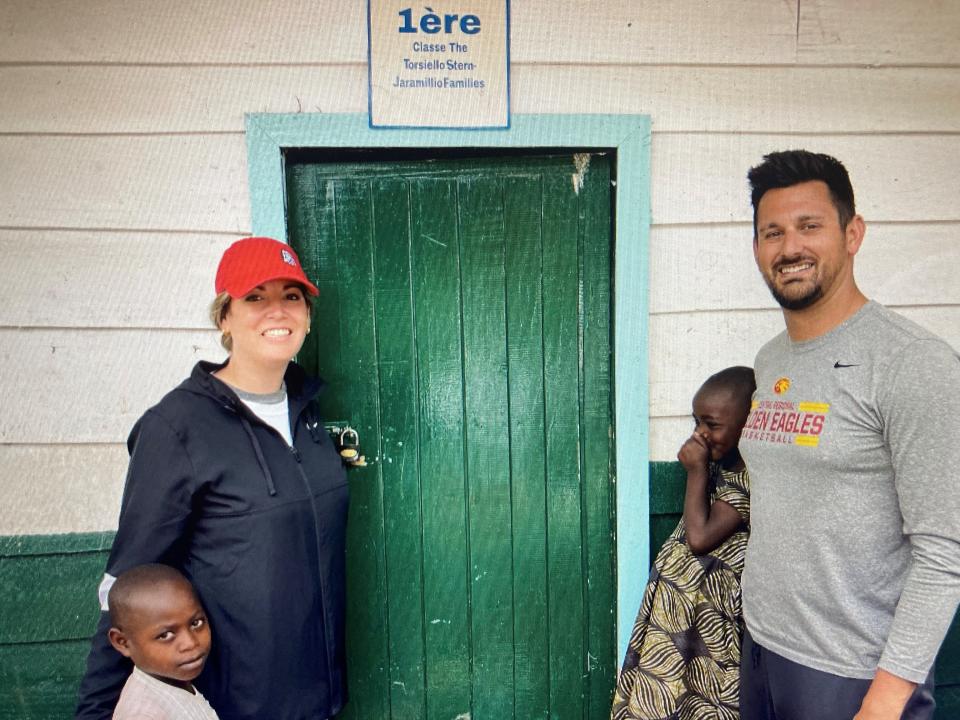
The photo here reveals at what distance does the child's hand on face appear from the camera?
6.13 feet

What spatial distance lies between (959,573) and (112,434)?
7.58 ft

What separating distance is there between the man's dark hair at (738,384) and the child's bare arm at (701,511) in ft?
0.53

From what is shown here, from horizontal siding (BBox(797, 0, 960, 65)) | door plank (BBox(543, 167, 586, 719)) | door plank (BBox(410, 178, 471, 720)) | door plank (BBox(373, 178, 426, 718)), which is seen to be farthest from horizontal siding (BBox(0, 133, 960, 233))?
horizontal siding (BBox(797, 0, 960, 65))

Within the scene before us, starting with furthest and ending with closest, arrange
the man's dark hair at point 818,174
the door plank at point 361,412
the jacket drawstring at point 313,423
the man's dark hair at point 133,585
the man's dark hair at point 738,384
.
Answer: the door plank at point 361,412, the man's dark hair at point 738,384, the jacket drawstring at point 313,423, the man's dark hair at point 818,174, the man's dark hair at point 133,585

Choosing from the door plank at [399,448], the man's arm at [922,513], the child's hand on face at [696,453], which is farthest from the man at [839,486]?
the door plank at [399,448]

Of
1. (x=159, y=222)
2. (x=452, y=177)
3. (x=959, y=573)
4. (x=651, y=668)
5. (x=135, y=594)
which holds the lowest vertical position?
(x=651, y=668)

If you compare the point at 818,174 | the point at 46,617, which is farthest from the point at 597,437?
the point at 46,617

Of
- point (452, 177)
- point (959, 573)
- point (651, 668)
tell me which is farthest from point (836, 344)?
point (452, 177)

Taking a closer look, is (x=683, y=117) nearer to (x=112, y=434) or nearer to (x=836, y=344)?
(x=836, y=344)

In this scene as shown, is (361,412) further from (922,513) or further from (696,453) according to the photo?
(922,513)

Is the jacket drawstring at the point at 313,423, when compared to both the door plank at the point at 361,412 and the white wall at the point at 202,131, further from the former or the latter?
the white wall at the point at 202,131

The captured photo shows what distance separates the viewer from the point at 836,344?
141cm

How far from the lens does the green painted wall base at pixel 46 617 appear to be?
204 centimetres

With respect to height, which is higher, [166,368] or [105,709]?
[166,368]
